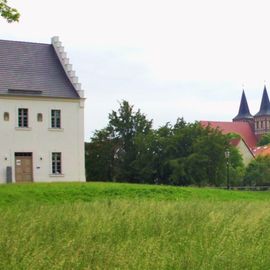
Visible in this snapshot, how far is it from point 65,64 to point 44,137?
5932 millimetres

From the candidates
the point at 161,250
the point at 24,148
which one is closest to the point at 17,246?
the point at 161,250

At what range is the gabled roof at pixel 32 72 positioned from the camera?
41.8m

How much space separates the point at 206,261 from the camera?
340 inches

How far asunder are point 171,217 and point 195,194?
66.5 feet

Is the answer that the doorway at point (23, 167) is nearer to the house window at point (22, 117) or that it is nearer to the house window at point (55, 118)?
the house window at point (22, 117)

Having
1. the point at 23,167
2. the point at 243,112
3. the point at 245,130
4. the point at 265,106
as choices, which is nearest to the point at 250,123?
the point at 265,106

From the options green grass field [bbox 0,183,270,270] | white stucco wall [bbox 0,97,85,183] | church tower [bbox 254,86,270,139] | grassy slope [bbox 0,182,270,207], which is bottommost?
green grass field [bbox 0,183,270,270]

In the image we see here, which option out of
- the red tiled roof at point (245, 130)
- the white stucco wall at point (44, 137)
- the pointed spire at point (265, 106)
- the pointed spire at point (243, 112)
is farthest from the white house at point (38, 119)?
the pointed spire at point (243, 112)

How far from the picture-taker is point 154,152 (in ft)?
191

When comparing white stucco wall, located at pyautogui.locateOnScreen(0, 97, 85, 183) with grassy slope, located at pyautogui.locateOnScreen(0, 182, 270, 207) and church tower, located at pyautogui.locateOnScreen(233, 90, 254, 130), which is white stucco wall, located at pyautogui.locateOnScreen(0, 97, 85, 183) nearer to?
grassy slope, located at pyautogui.locateOnScreen(0, 182, 270, 207)

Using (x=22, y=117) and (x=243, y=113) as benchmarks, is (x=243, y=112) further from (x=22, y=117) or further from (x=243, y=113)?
(x=22, y=117)

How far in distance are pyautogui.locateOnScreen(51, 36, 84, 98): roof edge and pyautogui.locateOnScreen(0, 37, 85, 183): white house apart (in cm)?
7

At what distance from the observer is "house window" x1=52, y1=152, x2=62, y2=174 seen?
4225 cm

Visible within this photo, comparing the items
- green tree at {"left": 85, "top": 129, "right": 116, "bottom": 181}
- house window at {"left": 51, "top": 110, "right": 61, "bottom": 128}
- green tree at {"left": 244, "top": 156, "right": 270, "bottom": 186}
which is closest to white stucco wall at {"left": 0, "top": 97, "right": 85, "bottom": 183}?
house window at {"left": 51, "top": 110, "right": 61, "bottom": 128}
